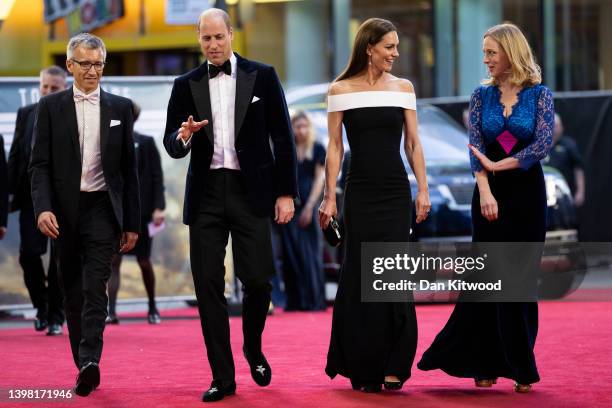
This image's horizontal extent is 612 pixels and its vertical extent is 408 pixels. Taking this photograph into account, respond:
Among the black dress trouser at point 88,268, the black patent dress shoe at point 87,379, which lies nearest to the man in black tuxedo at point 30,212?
the black dress trouser at point 88,268

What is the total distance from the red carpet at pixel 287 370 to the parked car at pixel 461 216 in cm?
109

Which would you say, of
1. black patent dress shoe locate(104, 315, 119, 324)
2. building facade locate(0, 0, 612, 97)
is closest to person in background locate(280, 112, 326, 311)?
black patent dress shoe locate(104, 315, 119, 324)

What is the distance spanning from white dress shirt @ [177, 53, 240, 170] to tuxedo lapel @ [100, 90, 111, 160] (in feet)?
2.16

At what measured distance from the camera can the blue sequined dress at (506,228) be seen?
757 centimetres

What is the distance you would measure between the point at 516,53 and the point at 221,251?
190 centimetres

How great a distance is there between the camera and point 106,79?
1291cm

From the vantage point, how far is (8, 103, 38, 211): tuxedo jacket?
1138 centimetres

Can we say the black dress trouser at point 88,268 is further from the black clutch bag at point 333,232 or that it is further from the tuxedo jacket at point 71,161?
the black clutch bag at point 333,232

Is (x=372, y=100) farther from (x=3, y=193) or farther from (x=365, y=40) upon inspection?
(x=3, y=193)

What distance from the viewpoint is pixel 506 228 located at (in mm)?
7633

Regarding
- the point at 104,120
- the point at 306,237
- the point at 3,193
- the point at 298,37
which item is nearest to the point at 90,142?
the point at 104,120

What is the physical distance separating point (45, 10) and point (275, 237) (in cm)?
979

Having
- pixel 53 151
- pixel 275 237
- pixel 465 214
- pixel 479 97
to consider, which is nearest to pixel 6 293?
pixel 275 237

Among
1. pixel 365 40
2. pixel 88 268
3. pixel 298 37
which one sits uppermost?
pixel 298 37
